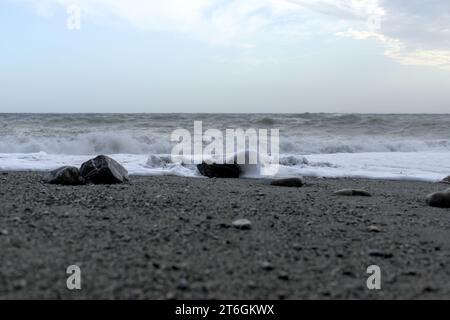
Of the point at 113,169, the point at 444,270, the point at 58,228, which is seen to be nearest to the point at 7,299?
the point at 58,228

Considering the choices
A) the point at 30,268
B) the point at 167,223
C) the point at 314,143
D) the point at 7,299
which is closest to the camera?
the point at 7,299

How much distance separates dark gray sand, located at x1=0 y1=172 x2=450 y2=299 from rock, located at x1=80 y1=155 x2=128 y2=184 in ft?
2.00

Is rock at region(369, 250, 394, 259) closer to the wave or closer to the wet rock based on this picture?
the wet rock

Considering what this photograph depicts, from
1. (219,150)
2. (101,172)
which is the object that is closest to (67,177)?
(101,172)

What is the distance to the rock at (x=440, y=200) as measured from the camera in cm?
493

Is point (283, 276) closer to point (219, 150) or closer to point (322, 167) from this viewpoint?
point (322, 167)

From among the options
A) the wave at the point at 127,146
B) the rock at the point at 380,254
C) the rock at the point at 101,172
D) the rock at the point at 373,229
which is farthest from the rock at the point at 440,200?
the wave at the point at 127,146

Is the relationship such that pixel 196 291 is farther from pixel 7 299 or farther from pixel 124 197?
pixel 124 197

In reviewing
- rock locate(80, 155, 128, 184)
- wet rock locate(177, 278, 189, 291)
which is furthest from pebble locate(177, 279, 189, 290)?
rock locate(80, 155, 128, 184)

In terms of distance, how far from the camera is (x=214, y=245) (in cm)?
303

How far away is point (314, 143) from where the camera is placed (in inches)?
542

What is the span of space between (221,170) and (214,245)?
4066mm

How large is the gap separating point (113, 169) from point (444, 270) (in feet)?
13.3

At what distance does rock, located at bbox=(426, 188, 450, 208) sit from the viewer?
493cm
